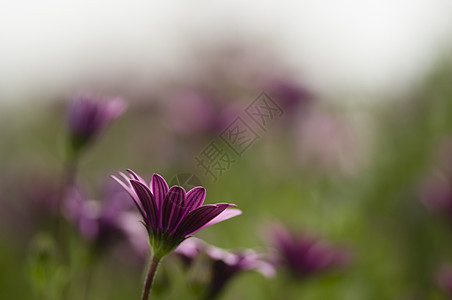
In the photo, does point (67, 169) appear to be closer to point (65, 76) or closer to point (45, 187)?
point (45, 187)

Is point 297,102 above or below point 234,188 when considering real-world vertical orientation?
above

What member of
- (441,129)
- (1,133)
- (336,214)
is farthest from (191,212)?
(1,133)

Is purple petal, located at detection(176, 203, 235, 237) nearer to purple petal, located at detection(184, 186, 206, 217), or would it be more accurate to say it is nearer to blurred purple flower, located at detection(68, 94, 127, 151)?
purple petal, located at detection(184, 186, 206, 217)

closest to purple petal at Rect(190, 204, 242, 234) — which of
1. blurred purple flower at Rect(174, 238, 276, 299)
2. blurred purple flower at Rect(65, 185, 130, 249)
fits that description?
blurred purple flower at Rect(174, 238, 276, 299)

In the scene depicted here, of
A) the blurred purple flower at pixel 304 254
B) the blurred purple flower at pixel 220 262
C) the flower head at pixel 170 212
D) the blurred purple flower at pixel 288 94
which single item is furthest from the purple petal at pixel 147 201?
the blurred purple flower at pixel 288 94

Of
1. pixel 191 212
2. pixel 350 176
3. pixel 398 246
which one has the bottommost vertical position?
pixel 191 212

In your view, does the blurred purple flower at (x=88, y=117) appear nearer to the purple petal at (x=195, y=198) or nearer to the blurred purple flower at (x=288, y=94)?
the purple petal at (x=195, y=198)

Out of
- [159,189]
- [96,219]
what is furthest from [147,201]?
[96,219]
